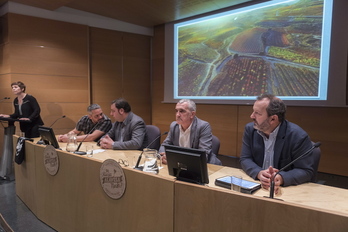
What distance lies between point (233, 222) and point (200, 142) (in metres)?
1.20

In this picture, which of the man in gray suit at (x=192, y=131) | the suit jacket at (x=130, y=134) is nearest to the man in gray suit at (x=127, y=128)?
the suit jacket at (x=130, y=134)

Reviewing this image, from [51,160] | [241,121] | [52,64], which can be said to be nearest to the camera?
[51,160]

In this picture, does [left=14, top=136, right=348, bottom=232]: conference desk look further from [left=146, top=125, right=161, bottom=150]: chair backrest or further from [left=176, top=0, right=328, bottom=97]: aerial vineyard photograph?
[left=176, top=0, right=328, bottom=97]: aerial vineyard photograph

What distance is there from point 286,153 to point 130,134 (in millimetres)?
1610

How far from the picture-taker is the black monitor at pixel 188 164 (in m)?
1.31

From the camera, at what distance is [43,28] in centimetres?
441

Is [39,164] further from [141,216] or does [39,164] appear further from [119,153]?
[141,216]

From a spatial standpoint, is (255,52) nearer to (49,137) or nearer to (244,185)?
(244,185)

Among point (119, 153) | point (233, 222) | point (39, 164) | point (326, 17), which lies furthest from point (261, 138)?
point (326, 17)

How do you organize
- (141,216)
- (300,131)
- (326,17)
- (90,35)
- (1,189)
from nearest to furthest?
(141,216), (300,131), (1,189), (326,17), (90,35)

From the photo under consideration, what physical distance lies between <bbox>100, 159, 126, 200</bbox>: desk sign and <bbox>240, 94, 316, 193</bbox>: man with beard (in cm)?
84

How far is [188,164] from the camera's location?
1349 millimetres

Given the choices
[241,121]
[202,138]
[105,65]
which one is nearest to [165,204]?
[202,138]

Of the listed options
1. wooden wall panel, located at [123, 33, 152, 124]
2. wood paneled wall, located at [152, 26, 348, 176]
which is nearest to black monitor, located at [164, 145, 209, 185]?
wood paneled wall, located at [152, 26, 348, 176]
